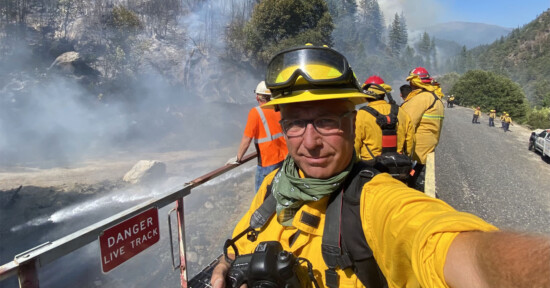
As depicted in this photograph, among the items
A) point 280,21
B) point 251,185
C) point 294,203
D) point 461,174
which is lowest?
point 251,185

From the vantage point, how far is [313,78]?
135 cm

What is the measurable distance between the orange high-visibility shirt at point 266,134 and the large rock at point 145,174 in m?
10.1

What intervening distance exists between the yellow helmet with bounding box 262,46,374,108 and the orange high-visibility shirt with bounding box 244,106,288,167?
2.19 m

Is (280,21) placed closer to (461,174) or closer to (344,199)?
(461,174)

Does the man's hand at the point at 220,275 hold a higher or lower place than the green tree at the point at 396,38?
lower

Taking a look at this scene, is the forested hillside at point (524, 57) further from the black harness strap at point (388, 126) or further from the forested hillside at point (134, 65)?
the black harness strap at point (388, 126)

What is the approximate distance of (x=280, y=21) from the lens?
27312mm

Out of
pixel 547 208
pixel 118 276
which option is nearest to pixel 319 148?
pixel 118 276

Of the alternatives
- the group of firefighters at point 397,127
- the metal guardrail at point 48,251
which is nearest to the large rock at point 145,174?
the group of firefighters at point 397,127

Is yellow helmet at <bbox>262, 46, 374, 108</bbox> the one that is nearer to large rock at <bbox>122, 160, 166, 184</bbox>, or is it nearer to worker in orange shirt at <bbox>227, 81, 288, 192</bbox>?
worker in orange shirt at <bbox>227, 81, 288, 192</bbox>

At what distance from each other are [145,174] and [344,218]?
501 inches

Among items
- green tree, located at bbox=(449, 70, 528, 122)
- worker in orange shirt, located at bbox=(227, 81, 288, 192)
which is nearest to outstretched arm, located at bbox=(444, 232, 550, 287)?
worker in orange shirt, located at bbox=(227, 81, 288, 192)

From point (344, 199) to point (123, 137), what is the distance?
2346 cm

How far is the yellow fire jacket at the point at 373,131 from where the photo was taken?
3131mm
